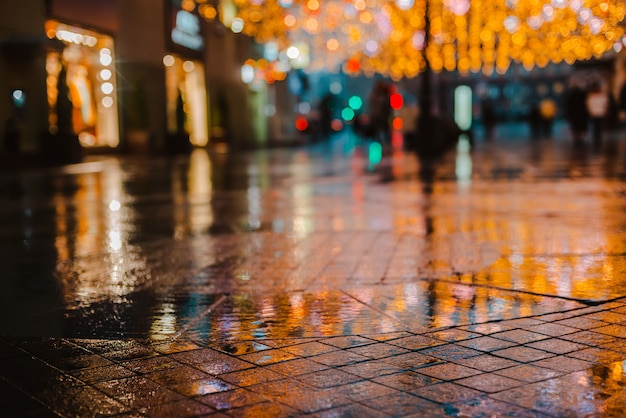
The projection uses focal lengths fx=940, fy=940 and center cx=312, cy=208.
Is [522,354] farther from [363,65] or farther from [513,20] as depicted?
[363,65]

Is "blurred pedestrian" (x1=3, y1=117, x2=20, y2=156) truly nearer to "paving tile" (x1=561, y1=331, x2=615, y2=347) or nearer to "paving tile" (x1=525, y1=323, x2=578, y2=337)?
"paving tile" (x1=525, y1=323, x2=578, y2=337)

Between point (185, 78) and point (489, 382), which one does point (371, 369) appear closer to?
point (489, 382)

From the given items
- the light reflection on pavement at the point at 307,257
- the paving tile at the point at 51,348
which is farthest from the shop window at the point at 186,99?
the paving tile at the point at 51,348

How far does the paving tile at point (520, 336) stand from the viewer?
473 centimetres

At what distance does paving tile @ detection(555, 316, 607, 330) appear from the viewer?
4993 mm

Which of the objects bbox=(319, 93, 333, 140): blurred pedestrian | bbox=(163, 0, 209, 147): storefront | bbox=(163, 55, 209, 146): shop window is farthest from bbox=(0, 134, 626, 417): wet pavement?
bbox=(319, 93, 333, 140): blurred pedestrian

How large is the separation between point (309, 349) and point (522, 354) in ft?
3.41

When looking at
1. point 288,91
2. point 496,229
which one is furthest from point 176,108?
point 496,229

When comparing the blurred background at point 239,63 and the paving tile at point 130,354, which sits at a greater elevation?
the blurred background at point 239,63

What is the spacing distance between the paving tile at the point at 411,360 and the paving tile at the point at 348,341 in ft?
1.08

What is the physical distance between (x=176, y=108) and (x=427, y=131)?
1264 centimetres

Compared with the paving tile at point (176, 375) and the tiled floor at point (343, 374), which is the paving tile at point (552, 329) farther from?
the paving tile at point (176, 375)

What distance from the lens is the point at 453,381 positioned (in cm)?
403

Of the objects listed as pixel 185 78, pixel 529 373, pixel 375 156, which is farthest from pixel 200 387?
pixel 185 78
